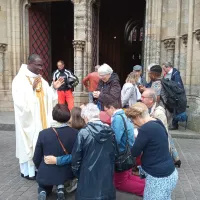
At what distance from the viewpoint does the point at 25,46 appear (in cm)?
994

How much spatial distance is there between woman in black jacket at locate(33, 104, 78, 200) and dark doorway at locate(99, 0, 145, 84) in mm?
14079

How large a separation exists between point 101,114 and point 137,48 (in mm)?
19833

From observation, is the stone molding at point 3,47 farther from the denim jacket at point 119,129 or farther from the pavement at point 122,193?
the denim jacket at point 119,129

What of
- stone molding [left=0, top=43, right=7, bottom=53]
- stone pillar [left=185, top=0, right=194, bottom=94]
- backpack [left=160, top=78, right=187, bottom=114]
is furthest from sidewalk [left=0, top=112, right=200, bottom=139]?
stone molding [left=0, top=43, right=7, bottom=53]

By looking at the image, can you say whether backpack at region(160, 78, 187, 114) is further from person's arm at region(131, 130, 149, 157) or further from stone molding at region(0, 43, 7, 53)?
stone molding at region(0, 43, 7, 53)

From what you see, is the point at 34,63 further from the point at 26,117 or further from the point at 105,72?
the point at 105,72

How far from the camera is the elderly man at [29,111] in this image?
4.02 meters

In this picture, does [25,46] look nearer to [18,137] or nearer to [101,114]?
[18,137]

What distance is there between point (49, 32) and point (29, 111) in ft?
26.8

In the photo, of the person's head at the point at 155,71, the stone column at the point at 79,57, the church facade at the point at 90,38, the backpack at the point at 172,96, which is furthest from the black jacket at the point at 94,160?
the stone column at the point at 79,57

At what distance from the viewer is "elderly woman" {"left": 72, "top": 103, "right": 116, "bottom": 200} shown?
106 inches

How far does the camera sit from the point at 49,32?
1145 cm

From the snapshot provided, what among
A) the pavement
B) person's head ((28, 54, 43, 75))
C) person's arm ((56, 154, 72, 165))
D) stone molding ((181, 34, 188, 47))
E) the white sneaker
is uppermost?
stone molding ((181, 34, 188, 47))

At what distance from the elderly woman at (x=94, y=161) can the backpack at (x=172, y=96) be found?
288cm
